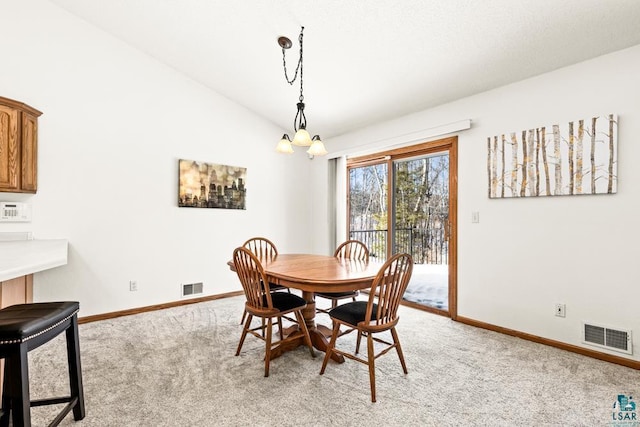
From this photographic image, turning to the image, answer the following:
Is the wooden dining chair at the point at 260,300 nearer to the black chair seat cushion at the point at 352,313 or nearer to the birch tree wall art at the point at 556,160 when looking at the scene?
the black chair seat cushion at the point at 352,313

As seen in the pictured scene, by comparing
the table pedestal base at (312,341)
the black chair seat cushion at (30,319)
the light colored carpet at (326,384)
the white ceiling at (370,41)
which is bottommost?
the light colored carpet at (326,384)

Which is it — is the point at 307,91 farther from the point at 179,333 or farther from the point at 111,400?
the point at 111,400

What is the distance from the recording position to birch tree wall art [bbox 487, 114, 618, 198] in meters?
2.39

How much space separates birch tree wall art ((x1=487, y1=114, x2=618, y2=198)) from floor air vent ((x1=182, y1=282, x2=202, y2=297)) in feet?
12.0

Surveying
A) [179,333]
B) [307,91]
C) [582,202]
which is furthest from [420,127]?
[179,333]

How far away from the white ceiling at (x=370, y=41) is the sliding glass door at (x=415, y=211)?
0.65 metres

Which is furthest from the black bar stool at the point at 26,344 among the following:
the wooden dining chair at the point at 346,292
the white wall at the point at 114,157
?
the white wall at the point at 114,157

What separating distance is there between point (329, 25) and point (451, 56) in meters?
1.12

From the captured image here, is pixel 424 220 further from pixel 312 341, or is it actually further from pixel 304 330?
pixel 304 330

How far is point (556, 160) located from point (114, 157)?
14.5 feet

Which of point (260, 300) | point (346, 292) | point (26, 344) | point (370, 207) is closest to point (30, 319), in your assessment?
point (26, 344)

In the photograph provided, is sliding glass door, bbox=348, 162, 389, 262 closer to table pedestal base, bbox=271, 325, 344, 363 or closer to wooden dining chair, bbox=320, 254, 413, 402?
table pedestal base, bbox=271, 325, 344, 363

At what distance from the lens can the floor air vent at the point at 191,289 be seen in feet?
12.8

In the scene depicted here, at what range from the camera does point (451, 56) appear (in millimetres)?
2717
